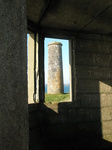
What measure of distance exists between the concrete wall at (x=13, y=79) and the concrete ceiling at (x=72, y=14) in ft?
5.08

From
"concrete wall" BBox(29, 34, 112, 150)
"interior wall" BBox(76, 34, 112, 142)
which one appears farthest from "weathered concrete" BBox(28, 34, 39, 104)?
"interior wall" BBox(76, 34, 112, 142)

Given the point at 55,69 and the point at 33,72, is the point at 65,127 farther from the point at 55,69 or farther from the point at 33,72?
the point at 55,69

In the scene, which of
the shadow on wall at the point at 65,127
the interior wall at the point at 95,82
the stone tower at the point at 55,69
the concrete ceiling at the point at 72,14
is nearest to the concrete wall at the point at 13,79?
the concrete ceiling at the point at 72,14

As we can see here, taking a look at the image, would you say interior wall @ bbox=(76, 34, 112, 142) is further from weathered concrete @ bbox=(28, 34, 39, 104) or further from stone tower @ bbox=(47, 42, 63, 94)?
stone tower @ bbox=(47, 42, 63, 94)

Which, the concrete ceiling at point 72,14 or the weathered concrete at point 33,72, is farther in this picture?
the weathered concrete at point 33,72

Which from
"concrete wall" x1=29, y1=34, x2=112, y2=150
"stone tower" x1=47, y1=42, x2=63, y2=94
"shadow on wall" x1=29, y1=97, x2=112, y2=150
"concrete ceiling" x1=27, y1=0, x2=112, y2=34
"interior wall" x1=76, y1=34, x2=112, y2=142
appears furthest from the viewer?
"stone tower" x1=47, y1=42, x2=63, y2=94

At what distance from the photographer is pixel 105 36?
4500mm

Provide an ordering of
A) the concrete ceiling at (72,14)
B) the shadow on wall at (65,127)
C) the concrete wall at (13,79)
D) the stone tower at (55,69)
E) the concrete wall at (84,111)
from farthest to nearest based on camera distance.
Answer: the stone tower at (55,69)
the concrete wall at (84,111)
the shadow on wall at (65,127)
the concrete ceiling at (72,14)
the concrete wall at (13,79)

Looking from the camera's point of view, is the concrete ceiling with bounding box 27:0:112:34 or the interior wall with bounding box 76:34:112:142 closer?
the concrete ceiling with bounding box 27:0:112:34

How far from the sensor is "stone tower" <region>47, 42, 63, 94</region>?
48.0 feet

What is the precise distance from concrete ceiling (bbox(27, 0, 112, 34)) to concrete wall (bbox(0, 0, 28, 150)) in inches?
61.0

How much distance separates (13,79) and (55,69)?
13.8 metres

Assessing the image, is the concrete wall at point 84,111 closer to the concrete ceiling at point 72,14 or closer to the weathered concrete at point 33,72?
the weathered concrete at point 33,72

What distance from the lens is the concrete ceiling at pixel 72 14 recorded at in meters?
2.90
